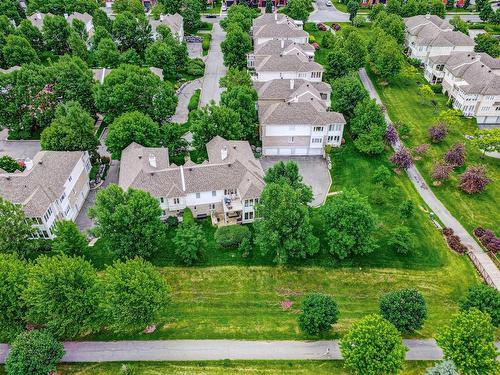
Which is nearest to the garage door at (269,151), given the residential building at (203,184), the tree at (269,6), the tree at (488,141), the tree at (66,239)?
the residential building at (203,184)

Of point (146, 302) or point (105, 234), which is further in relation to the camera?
point (105, 234)

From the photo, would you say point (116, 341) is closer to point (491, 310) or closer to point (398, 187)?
point (491, 310)

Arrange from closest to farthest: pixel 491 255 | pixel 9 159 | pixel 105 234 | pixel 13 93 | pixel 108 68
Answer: pixel 105 234 → pixel 491 255 → pixel 9 159 → pixel 13 93 → pixel 108 68

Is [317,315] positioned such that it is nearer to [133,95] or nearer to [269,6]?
[133,95]

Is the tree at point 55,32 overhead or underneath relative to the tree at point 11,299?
overhead

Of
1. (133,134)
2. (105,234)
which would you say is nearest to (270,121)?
(133,134)

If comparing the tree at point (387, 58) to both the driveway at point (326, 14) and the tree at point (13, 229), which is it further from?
the tree at point (13, 229)

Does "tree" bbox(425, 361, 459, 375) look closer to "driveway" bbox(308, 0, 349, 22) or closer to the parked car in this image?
the parked car
